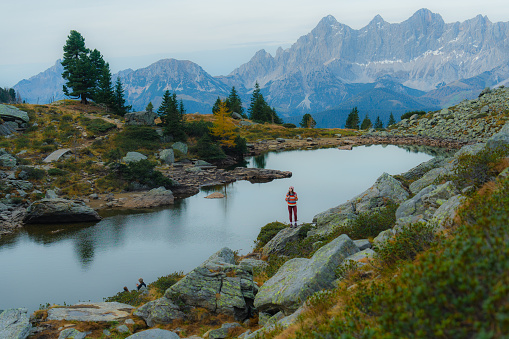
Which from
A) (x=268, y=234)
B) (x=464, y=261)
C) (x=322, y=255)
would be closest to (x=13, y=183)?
(x=268, y=234)

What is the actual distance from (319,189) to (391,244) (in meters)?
37.4

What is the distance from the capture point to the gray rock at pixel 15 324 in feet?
41.4

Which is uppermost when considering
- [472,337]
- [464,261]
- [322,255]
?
[464,261]

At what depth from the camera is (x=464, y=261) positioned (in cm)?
479

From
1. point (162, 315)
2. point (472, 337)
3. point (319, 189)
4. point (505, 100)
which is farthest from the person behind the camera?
point (505, 100)

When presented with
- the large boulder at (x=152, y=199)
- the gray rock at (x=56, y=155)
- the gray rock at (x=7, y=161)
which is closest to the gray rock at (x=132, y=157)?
the gray rock at (x=56, y=155)

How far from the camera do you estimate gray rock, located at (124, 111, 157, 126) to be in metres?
73.2

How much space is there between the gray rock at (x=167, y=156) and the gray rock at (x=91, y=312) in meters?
47.1

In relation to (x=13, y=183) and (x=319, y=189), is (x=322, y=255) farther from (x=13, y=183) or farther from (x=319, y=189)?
(x=13, y=183)

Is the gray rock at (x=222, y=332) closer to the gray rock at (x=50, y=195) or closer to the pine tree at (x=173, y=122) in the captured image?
the gray rock at (x=50, y=195)

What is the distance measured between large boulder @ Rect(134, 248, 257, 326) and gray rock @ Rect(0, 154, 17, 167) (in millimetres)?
41419

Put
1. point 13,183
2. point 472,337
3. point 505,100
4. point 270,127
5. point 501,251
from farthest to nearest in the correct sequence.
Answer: point 270,127 → point 505,100 → point 13,183 → point 501,251 → point 472,337

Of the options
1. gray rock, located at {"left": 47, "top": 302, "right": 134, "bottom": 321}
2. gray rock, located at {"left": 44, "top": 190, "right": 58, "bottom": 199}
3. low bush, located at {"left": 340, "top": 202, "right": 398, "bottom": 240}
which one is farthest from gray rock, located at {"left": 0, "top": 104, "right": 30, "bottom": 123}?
low bush, located at {"left": 340, "top": 202, "right": 398, "bottom": 240}

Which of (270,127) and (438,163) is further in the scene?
(270,127)
